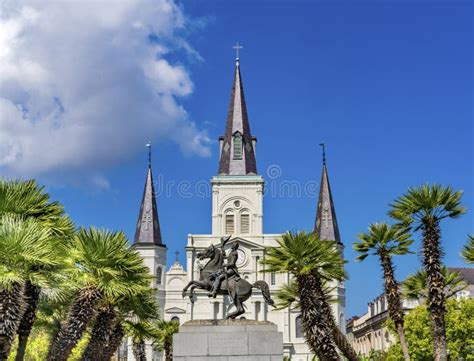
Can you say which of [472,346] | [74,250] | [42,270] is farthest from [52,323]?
[472,346]

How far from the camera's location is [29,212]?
68.4 feet

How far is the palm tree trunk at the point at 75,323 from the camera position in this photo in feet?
65.3

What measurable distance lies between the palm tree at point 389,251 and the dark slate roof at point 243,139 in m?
52.2

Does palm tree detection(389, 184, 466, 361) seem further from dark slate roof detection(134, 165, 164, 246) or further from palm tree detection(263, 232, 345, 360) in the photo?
dark slate roof detection(134, 165, 164, 246)

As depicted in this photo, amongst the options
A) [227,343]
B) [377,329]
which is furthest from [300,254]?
[377,329]

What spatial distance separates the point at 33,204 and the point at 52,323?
7555 millimetres

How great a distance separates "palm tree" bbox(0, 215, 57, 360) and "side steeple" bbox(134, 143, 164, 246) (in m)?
59.5

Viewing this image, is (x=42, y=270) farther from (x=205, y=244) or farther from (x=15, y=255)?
(x=205, y=244)

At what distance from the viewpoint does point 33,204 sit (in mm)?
21031

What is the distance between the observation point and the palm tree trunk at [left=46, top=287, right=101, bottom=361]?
19.9 meters

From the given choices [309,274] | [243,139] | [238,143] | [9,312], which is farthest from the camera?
[238,143]

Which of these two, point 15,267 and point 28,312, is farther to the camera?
point 28,312

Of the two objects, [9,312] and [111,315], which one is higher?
[111,315]

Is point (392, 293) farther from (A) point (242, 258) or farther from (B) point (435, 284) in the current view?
(A) point (242, 258)
